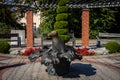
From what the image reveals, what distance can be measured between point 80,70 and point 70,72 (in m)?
0.67

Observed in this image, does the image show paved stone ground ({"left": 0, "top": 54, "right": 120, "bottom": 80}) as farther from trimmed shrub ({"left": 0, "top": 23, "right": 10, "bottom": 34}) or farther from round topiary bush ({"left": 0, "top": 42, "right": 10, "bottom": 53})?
trimmed shrub ({"left": 0, "top": 23, "right": 10, "bottom": 34})

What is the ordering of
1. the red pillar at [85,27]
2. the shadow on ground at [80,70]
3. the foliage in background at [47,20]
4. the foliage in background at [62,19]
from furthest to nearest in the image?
the foliage in background at [47,20], the red pillar at [85,27], the foliage in background at [62,19], the shadow on ground at [80,70]

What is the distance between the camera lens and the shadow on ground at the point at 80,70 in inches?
Result: 459

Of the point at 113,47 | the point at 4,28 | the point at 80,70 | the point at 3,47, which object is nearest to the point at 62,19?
the point at 113,47

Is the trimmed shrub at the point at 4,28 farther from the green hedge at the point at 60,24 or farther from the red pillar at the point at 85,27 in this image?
the red pillar at the point at 85,27

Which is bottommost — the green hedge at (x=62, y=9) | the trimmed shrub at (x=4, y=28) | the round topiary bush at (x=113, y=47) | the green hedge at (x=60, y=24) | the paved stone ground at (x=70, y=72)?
the paved stone ground at (x=70, y=72)

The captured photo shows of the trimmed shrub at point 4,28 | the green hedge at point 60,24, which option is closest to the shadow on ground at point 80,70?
the green hedge at point 60,24

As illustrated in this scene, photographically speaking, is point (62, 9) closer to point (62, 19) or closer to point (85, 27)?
point (62, 19)

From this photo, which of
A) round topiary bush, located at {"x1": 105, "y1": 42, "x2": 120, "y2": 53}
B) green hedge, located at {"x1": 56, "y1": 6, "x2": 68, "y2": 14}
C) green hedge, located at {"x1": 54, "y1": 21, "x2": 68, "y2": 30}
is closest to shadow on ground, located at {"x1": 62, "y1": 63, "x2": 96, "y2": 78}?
round topiary bush, located at {"x1": 105, "y1": 42, "x2": 120, "y2": 53}

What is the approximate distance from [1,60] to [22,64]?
1.96 m

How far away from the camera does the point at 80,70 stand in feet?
41.4

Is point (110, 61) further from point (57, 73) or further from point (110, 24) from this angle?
point (110, 24)

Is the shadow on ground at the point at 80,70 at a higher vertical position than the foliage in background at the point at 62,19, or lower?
lower

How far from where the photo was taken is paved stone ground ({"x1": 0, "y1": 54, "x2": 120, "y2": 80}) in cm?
1138
